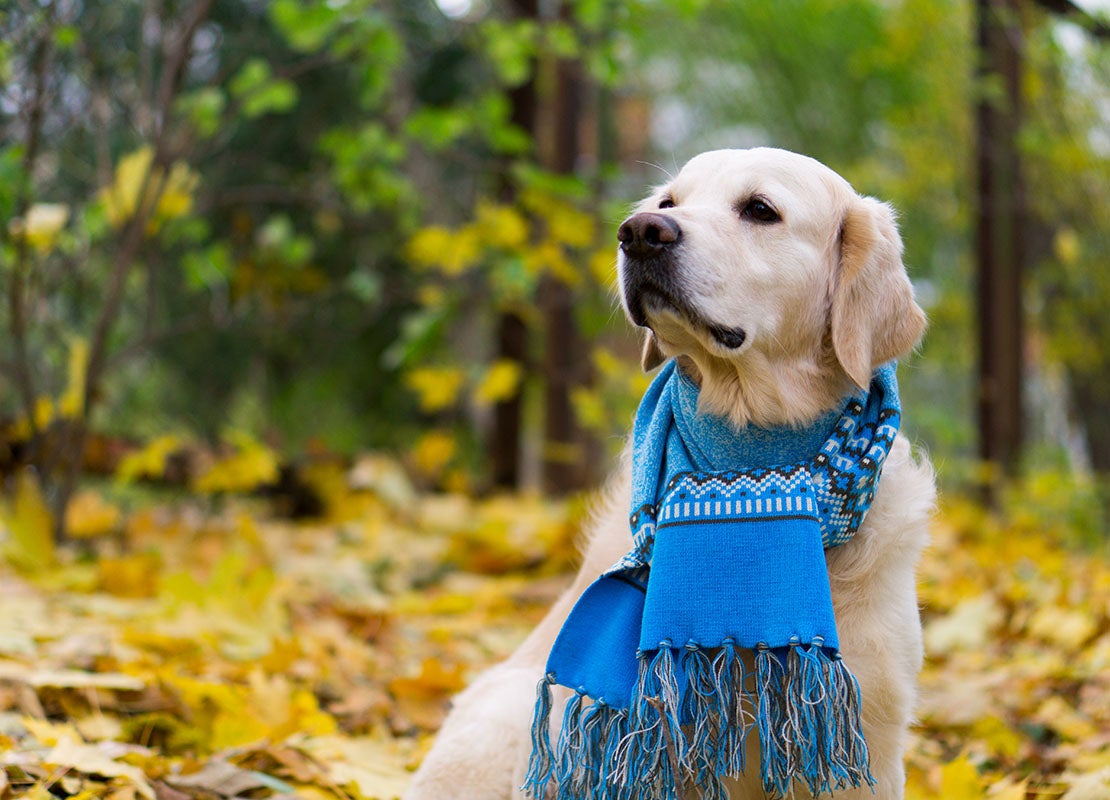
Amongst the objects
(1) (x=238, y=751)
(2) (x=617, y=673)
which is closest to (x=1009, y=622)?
(2) (x=617, y=673)

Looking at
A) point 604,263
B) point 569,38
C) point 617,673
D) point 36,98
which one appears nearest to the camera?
point 617,673

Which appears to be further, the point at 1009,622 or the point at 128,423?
the point at 128,423

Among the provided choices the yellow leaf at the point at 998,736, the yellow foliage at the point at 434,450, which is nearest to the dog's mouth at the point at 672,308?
the yellow leaf at the point at 998,736

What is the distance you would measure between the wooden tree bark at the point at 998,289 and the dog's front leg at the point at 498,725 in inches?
215

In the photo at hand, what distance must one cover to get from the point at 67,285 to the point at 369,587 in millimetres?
2096

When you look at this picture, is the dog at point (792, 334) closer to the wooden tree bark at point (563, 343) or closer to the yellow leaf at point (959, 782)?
the yellow leaf at point (959, 782)

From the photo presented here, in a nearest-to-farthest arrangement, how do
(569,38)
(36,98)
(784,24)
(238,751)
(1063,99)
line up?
(238,751) < (36,98) < (569,38) < (1063,99) < (784,24)

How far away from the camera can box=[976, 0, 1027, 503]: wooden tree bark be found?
7.06m

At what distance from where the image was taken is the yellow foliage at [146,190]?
4.14 metres

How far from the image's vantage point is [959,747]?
2.89m

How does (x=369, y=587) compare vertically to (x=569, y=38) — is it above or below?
below

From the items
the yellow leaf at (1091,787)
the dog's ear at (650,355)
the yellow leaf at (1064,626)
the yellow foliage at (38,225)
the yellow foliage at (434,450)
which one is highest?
the yellow foliage at (38,225)

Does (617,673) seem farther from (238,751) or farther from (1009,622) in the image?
(1009,622)

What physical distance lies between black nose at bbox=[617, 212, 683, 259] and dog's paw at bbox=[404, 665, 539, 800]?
0.96 metres
